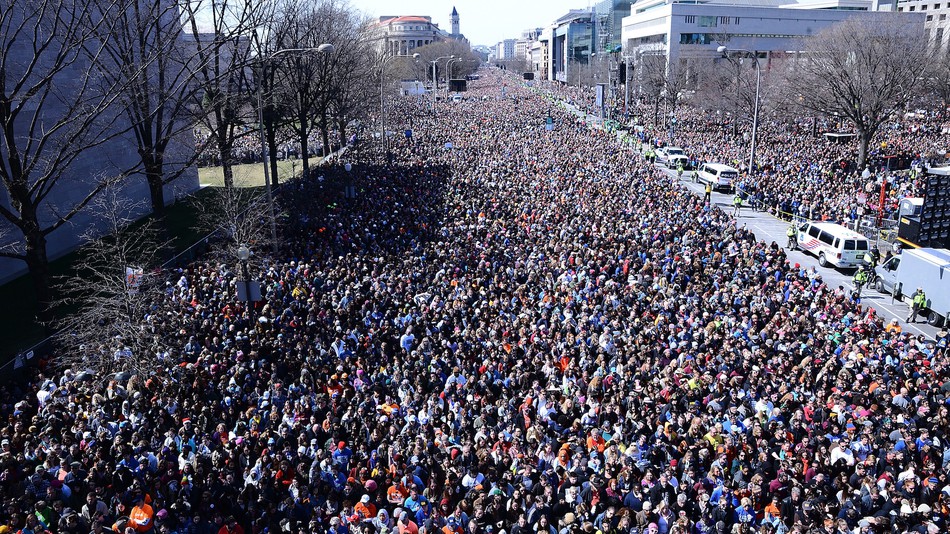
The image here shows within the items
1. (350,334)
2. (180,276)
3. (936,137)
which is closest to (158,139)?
(180,276)

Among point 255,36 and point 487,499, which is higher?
point 255,36

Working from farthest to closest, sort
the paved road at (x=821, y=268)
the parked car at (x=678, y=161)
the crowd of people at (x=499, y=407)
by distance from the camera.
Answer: the parked car at (x=678, y=161) < the paved road at (x=821, y=268) < the crowd of people at (x=499, y=407)

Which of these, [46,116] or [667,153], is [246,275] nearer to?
[46,116]

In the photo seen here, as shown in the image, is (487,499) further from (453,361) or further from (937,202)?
(937,202)

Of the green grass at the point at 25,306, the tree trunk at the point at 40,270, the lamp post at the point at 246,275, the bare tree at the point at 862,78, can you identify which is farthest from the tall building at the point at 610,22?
the lamp post at the point at 246,275

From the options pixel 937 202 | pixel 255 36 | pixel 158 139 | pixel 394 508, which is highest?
pixel 255 36

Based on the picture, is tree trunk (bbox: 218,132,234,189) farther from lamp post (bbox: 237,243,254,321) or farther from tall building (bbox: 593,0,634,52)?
tall building (bbox: 593,0,634,52)

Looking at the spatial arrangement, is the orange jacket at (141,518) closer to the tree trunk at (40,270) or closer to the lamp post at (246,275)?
the lamp post at (246,275)
